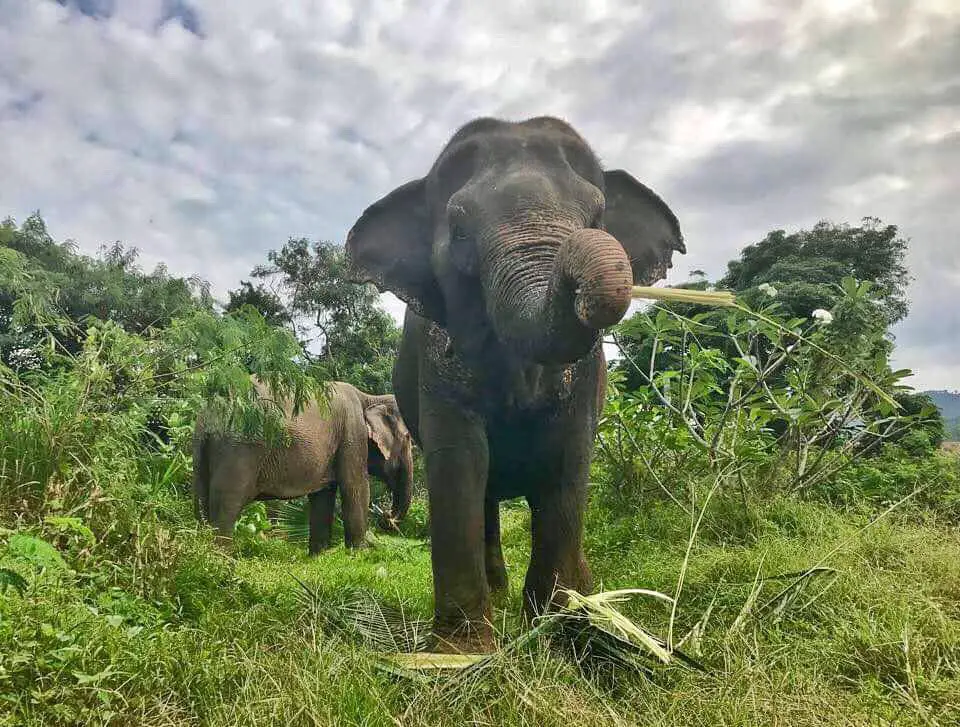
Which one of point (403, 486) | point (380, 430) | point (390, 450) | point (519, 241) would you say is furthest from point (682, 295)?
point (403, 486)

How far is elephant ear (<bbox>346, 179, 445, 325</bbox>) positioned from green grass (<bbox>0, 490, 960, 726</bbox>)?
59.8 inches

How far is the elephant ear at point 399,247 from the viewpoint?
3.70 metres

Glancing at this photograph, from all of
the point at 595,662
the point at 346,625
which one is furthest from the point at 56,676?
the point at 595,662

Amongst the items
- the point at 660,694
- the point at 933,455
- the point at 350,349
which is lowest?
the point at 660,694

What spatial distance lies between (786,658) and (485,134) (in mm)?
2400

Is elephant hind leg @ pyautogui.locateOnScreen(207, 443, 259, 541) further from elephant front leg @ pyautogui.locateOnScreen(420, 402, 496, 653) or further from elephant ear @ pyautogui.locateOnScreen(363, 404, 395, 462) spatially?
elephant front leg @ pyautogui.locateOnScreen(420, 402, 496, 653)

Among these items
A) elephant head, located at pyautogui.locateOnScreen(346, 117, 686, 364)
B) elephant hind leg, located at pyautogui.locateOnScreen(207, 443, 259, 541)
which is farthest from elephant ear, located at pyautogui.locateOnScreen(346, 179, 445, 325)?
elephant hind leg, located at pyautogui.locateOnScreen(207, 443, 259, 541)

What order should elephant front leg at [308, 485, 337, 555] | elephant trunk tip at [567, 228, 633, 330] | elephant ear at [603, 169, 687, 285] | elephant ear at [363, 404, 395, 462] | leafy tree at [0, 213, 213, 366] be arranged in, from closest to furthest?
elephant trunk tip at [567, 228, 633, 330], elephant ear at [603, 169, 687, 285], elephant front leg at [308, 485, 337, 555], elephant ear at [363, 404, 395, 462], leafy tree at [0, 213, 213, 366]

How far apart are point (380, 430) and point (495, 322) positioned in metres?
7.87

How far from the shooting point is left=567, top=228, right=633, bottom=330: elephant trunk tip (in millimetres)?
2258

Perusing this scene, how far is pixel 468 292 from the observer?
3371 millimetres

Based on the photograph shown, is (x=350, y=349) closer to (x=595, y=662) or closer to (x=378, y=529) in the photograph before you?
(x=378, y=529)

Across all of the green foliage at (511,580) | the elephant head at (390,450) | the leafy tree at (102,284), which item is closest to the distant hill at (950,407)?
the green foliage at (511,580)

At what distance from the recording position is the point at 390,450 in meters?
10.8
